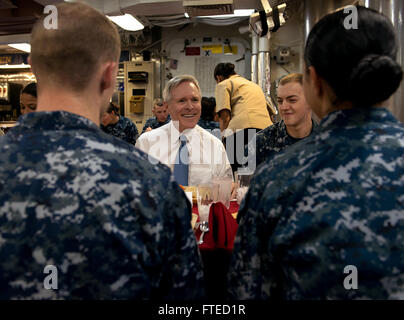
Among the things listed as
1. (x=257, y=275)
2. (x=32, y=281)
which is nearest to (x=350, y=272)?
(x=257, y=275)

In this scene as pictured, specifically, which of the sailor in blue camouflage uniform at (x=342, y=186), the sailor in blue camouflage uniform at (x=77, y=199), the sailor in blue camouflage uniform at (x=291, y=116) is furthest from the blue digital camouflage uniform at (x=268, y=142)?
the sailor in blue camouflage uniform at (x=77, y=199)

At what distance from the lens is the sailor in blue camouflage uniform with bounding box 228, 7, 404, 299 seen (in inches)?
30.0

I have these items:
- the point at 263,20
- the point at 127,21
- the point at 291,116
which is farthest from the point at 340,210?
the point at 127,21

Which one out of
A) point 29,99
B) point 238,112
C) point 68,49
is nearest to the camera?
point 68,49

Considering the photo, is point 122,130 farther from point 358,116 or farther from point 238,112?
point 358,116

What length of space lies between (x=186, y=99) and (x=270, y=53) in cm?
482

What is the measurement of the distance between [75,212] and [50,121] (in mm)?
235

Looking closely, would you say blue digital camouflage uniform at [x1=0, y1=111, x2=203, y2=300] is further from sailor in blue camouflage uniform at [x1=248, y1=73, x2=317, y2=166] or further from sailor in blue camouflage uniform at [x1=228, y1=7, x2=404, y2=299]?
sailor in blue camouflage uniform at [x1=248, y1=73, x2=317, y2=166]

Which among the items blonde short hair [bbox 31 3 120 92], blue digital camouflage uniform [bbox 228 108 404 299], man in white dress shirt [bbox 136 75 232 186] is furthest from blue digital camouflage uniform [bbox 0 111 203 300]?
man in white dress shirt [bbox 136 75 232 186]

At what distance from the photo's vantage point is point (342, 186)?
79cm

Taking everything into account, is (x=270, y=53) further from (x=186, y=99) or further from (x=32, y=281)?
(x=32, y=281)

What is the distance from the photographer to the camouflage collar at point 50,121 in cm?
81

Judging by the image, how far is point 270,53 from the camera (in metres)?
6.95

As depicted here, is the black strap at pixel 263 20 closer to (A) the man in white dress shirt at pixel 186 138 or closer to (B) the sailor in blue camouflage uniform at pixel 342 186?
(A) the man in white dress shirt at pixel 186 138
